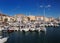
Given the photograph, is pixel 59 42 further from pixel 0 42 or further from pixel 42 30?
pixel 42 30

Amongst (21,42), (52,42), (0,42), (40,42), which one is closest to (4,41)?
(0,42)

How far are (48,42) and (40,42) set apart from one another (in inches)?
32.8

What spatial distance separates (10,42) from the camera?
1472 centimetres

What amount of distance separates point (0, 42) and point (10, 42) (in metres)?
1.97

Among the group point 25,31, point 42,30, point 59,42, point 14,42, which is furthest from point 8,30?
point 59,42

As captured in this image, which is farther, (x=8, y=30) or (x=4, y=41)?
(x=8, y=30)

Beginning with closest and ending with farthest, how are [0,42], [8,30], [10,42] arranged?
[0,42] → [10,42] → [8,30]

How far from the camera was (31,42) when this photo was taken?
49.6 feet

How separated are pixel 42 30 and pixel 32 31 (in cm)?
170

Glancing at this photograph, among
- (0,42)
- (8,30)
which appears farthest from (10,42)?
(8,30)

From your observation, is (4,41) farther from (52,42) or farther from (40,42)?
→ (52,42)

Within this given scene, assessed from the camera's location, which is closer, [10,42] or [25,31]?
[10,42]

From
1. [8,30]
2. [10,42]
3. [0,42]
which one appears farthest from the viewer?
[8,30]

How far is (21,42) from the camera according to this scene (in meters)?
15.0
